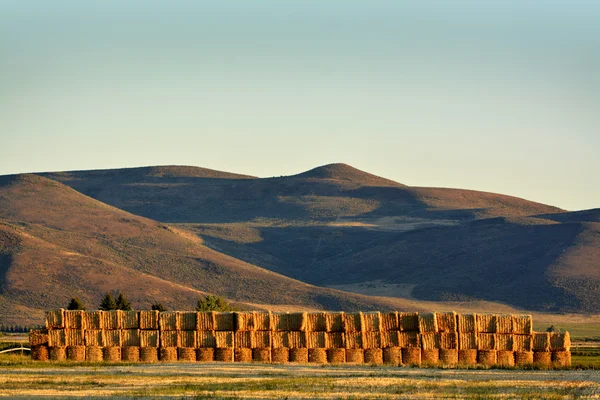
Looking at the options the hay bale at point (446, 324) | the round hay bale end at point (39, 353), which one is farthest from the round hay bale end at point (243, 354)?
the hay bale at point (446, 324)

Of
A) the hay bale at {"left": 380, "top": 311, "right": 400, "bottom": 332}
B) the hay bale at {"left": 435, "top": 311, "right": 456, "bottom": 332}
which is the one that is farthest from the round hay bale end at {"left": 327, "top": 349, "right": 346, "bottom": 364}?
the hay bale at {"left": 435, "top": 311, "right": 456, "bottom": 332}

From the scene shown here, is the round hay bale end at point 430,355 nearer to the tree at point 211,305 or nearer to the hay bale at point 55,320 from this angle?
the hay bale at point 55,320

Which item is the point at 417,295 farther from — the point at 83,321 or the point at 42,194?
the point at 83,321

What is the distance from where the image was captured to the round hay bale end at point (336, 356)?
139ft

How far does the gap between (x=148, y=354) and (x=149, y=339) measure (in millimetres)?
696

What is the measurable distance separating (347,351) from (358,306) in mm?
89587

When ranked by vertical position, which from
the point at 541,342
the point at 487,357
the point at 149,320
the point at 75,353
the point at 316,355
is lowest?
the point at 487,357

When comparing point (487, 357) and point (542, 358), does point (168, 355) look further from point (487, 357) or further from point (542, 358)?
point (542, 358)

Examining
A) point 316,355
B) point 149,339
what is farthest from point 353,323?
point 149,339

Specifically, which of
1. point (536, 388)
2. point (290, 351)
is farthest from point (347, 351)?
point (536, 388)

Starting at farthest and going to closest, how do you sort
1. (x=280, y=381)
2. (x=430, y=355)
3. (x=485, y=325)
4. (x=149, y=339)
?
1. (x=485, y=325)
2. (x=149, y=339)
3. (x=430, y=355)
4. (x=280, y=381)

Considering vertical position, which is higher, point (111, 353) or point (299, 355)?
point (111, 353)

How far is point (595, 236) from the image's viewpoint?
550 ft

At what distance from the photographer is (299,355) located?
4228 cm
